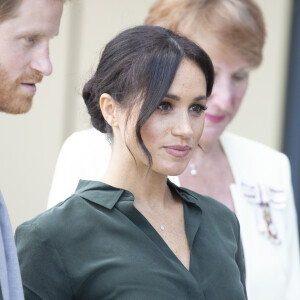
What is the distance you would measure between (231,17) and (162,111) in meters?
1.02

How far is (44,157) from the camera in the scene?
189 inches

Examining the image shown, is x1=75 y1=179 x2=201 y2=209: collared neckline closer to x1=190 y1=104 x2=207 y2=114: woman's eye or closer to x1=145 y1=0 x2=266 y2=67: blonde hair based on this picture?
x1=190 y1=104 x2=207 y2=114: woman's eye

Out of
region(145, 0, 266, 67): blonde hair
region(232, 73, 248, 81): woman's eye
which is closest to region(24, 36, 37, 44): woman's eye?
region(145, 0, 266, 67): blonde hair

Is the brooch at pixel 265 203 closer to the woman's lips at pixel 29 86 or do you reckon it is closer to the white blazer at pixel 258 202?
the white blazer at pixel 258 202

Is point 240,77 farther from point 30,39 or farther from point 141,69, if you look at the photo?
point 30,39

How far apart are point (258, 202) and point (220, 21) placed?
2.16 feet

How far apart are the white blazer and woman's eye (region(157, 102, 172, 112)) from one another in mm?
715

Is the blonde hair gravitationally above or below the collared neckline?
above

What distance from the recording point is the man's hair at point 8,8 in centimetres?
218

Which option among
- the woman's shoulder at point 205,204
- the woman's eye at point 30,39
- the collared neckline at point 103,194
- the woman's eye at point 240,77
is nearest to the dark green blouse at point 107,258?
the collared neckline at point 103,194

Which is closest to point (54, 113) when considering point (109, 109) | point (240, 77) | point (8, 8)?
point (240, 77)

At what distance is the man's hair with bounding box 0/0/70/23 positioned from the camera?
218 cm

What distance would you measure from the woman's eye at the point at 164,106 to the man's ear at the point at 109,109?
0.13 m

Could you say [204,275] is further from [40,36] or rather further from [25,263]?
[40,36]
